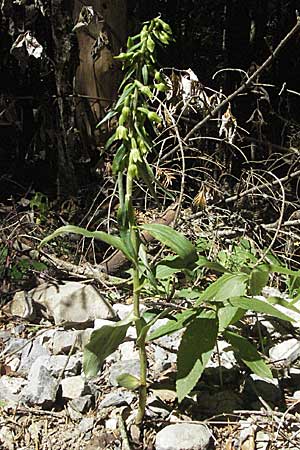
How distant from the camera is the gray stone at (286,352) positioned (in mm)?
1595

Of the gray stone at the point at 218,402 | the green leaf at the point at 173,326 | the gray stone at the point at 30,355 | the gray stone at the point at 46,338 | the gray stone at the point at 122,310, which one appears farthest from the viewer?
the gray stone at the point at 122,310

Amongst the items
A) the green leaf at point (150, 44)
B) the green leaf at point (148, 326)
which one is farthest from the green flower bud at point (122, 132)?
the green leaf at point (148, 326)

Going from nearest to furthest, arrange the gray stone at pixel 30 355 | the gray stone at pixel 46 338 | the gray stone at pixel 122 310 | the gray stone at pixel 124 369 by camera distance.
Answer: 1. the gray stone at pixel 124 369
2. the gray stone at pixel 30 355
3. the gray stone at pixel 46 338
4. the gray stone at pixel 122 310

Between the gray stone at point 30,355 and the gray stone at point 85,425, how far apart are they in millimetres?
268

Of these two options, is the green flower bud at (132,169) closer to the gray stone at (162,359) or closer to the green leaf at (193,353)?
the green leaf at (193,353)

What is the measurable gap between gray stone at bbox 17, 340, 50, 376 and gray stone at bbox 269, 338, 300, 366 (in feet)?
1.76

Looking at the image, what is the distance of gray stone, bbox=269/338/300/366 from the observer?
159 cm

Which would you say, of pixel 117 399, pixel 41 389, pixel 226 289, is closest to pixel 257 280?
pixel 226 289

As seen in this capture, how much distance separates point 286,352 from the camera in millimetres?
1636

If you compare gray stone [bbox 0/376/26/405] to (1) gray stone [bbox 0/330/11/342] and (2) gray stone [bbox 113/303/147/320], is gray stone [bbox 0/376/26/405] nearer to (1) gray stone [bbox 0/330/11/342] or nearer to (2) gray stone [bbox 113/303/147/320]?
(1) gray stone [bbox 0/330/11/342]

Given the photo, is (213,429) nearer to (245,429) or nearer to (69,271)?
(245,429)

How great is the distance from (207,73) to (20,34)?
958 mm

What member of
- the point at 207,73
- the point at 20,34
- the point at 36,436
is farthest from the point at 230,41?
the point at 36,436

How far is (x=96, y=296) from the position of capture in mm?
1908
